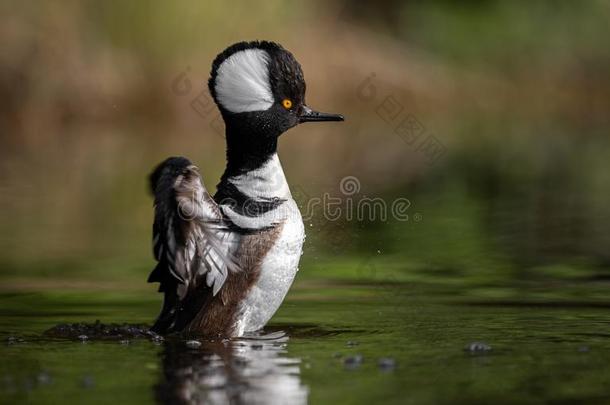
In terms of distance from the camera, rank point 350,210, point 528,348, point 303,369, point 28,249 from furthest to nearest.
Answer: point 350,210, point 28,249, point 528,348, point 303,369

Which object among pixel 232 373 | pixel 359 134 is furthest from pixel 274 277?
pixel 359 134

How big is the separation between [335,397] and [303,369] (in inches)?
27.6

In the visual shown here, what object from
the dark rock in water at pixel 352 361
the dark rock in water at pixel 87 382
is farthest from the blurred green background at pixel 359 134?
the dark rock in water at pixel 87 382

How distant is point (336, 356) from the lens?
6816mm

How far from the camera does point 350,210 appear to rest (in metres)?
13.6

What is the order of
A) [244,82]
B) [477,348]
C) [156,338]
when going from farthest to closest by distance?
1. [244,82]
2. [156,338]
3. [477,348]

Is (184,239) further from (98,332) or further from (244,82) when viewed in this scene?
(244,82)

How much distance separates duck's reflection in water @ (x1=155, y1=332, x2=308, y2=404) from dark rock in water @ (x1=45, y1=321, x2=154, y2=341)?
0.86ft

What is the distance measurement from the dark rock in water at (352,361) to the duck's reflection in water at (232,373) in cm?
25

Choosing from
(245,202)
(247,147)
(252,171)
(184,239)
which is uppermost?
(247,147)

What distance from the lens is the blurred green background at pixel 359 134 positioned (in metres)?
10.5

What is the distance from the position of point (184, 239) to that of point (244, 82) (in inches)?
44.0

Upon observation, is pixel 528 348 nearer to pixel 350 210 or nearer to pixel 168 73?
pixel 350 210

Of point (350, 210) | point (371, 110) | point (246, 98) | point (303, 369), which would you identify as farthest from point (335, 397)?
point (371, 110)
